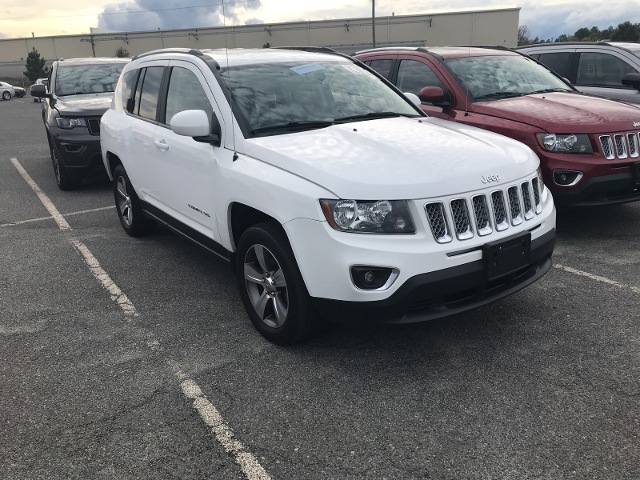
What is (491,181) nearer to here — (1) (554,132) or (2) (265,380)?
(2) (265,380)

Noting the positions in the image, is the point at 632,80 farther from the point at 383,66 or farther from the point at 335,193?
the point at 335,193

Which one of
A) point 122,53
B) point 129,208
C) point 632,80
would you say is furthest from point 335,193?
point 122,53

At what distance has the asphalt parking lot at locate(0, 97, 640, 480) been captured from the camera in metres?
2.64

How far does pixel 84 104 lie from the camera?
847cm

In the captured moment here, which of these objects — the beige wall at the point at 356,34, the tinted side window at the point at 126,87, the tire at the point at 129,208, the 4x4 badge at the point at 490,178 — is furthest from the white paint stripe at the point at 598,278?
the beige wall at the point at 356,34

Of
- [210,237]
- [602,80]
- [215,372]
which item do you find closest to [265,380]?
[215,372]

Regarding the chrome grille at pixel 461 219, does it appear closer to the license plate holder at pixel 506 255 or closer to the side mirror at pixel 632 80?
the license plate holder at pixel 506 255

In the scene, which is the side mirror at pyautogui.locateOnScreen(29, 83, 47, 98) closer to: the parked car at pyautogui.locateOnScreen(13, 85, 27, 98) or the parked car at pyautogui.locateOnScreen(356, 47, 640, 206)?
the parked car at pyautogui.locateOnScreen(356, 47, 640, 206)

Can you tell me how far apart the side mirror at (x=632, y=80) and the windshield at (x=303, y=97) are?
13.7ft

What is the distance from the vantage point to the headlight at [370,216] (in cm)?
308

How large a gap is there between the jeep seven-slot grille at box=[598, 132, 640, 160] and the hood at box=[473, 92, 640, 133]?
64 mm

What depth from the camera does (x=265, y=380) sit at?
10.9 feet

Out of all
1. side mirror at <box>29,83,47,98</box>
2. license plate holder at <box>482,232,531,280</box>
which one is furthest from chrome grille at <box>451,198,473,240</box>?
side mirror at <box>29,83,47,98</box>

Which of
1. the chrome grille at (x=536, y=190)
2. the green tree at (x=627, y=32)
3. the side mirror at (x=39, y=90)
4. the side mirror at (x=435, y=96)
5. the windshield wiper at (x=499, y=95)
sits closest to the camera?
the chrome grille at (x=536, y=190)
